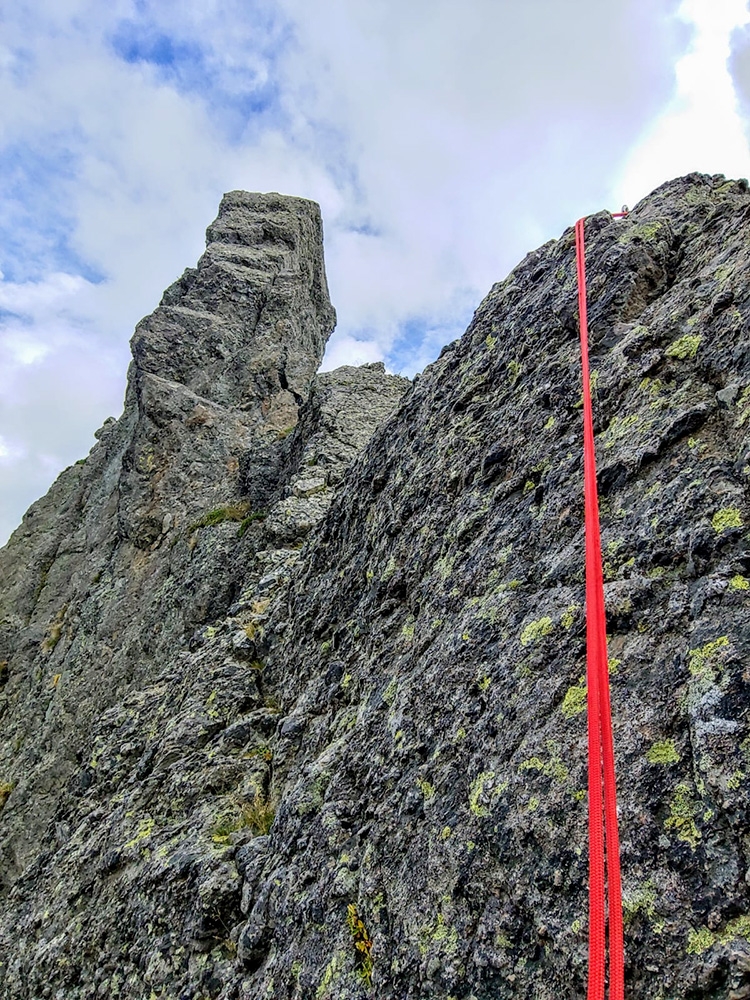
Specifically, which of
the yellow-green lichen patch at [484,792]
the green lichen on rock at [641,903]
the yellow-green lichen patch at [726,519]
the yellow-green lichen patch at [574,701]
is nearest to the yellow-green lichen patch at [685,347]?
the yellow-green lichen patch at [726,519]

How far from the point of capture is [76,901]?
9.95 m

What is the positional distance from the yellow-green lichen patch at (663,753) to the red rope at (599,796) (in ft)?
1.14

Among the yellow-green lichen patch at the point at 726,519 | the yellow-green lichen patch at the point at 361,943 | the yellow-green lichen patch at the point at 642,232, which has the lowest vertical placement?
the yellow-green lichen patch at the point at 361,943

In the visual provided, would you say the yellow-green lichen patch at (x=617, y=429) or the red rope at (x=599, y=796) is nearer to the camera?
the red rope at (x=599, y=796)

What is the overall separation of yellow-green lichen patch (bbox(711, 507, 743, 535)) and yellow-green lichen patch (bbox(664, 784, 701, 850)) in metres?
2.12

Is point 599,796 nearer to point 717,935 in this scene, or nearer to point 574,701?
point 717,935

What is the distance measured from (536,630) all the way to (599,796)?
6.67 feet

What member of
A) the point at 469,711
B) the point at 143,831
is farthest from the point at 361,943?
the point at 143,831

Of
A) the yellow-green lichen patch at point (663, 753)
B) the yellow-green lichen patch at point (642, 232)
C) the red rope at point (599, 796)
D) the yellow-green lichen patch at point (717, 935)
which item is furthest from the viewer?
the yellow-green lichen patch at point (642, 232)

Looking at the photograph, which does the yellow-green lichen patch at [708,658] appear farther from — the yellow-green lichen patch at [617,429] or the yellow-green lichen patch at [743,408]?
the yellow-green lichen patch at [617,429]

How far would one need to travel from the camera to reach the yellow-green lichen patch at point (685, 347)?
6723mm

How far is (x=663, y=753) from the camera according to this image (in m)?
4.42

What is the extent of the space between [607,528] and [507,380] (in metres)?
4.26

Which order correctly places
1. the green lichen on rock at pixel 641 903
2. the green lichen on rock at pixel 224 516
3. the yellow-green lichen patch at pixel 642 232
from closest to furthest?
the green lichen on rock at pixel 641 903 → the yellow-green lichen patch at pixel 642 232 → the green lichen on rock at pixel 224 516
